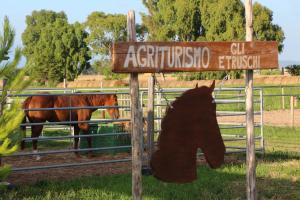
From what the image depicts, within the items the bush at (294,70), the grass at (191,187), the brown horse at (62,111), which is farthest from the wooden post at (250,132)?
the bush at (294,70)

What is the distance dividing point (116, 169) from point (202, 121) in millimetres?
4511

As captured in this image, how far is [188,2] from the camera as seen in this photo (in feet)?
196

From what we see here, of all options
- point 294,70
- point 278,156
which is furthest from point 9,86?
point 294,70

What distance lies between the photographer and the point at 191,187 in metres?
8.15

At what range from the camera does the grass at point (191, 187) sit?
771cm

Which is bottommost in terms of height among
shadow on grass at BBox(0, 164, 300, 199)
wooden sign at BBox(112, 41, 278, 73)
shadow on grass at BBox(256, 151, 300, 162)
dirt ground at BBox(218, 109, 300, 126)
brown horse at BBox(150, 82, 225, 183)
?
shadow on grass at BBox(0, 164, 300, 199)

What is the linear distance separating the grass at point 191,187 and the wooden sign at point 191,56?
2153 mm

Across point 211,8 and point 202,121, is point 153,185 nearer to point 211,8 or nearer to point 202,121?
point 202,121

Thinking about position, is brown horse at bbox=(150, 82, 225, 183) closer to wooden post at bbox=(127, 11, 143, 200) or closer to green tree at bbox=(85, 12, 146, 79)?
wooden post at bbox=(127, 11, 143, 200)

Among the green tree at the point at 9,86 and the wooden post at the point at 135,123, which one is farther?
the wooden post at the point at 135,123

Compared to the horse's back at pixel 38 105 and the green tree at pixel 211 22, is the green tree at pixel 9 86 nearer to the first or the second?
the horse's back at pixel 38 105

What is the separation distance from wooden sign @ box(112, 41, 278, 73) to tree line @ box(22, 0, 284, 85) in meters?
40.4

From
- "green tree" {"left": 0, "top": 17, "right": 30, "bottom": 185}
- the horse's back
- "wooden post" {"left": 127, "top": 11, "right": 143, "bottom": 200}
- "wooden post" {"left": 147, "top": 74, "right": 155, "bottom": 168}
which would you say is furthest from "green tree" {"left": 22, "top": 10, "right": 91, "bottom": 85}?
"green tree" {"left": 0, "top": 17, "right": 30, "bottom": 185}

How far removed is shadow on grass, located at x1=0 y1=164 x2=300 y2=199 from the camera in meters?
7.70
